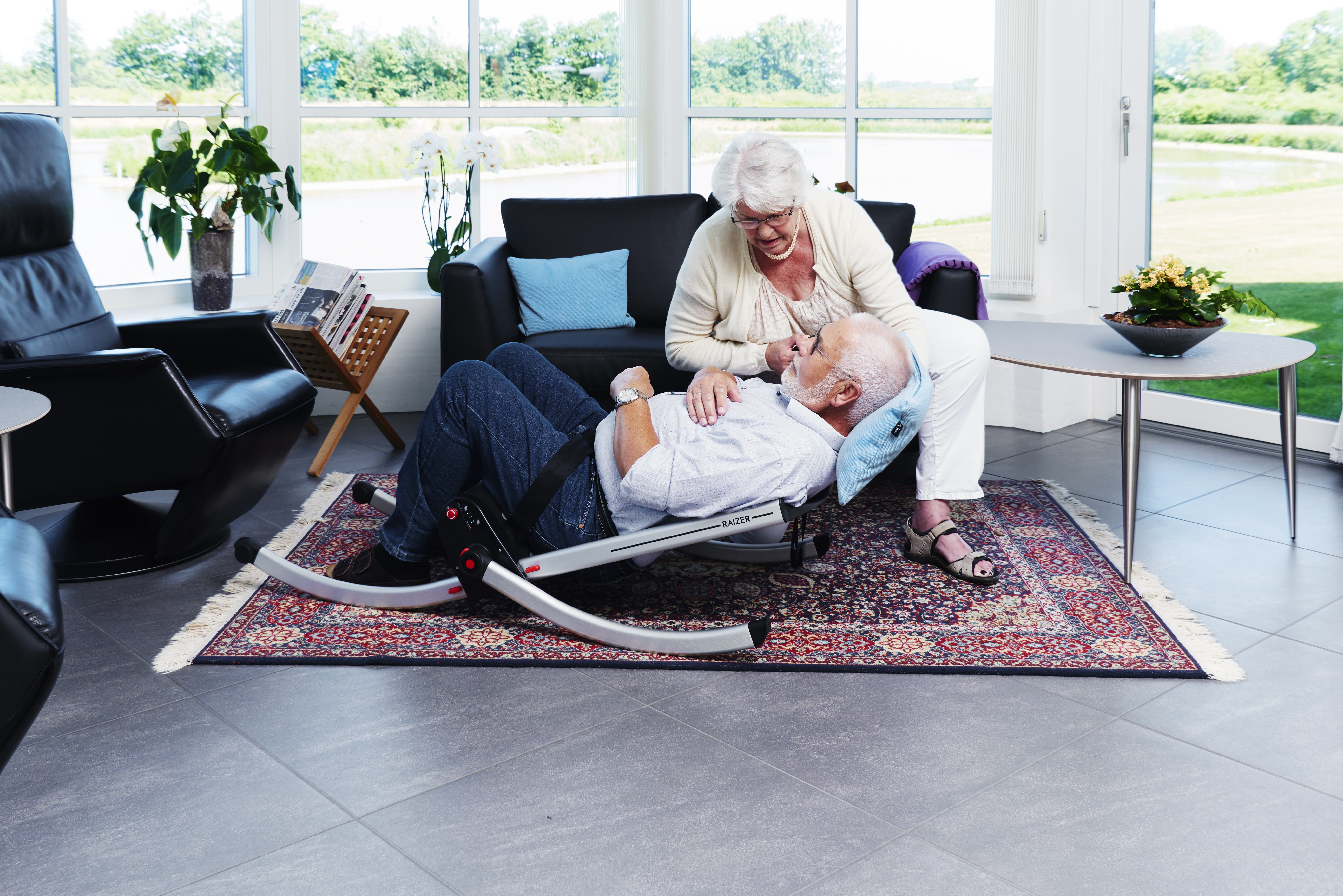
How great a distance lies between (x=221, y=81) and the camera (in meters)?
4.37

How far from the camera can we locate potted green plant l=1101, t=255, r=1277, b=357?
8.93 ft

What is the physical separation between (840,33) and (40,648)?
159 inches

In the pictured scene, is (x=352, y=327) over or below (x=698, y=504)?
over

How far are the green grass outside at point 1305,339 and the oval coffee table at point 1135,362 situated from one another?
670 mm

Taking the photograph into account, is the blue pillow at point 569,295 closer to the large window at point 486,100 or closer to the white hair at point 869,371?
the large window at point 486,100

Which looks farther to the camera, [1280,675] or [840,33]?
[840,33]

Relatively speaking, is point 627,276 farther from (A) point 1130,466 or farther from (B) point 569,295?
(A) point 1130,466

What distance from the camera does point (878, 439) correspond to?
2.11m

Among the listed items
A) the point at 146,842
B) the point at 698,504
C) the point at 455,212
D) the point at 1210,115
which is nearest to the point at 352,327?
A: the point at 455,212

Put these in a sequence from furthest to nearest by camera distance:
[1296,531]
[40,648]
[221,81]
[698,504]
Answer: [221,81]
[1296,531]
[698,504]
[40,648]

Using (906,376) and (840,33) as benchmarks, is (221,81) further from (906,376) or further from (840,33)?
(906,376)

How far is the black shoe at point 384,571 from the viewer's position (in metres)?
2.48

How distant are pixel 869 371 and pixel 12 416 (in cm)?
159

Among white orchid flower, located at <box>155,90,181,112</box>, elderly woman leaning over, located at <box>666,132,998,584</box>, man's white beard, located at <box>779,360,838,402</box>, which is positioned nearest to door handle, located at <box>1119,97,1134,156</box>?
elderly woman leaning over, located at <box>666,132,998,584</box>
